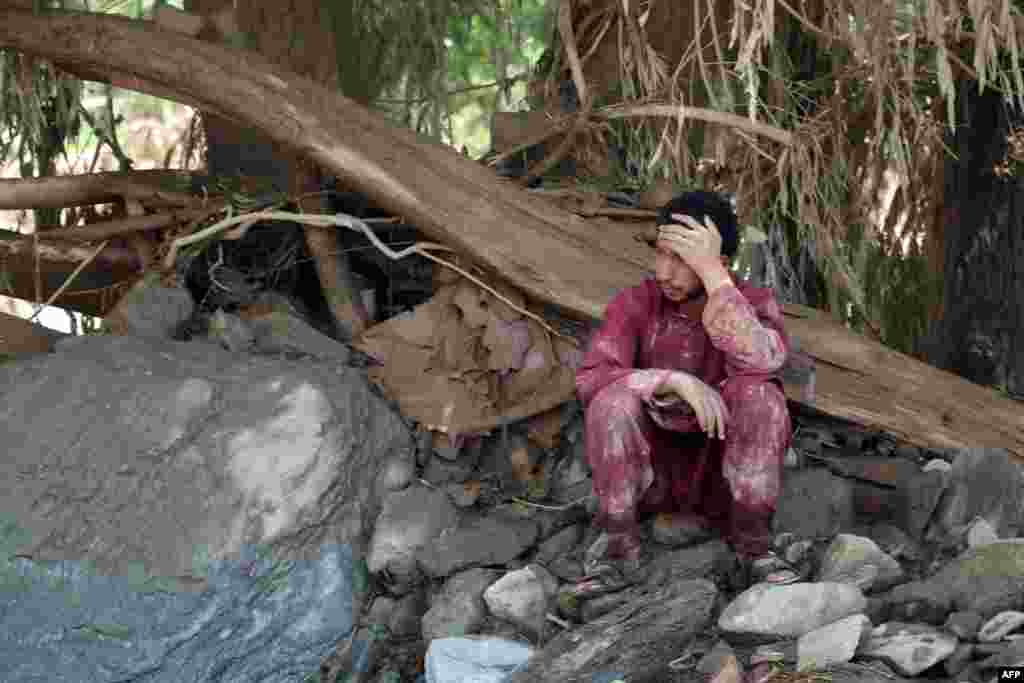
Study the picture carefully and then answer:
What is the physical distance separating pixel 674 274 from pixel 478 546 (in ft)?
3.25

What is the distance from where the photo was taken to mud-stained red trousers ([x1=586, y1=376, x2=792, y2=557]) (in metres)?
3.61

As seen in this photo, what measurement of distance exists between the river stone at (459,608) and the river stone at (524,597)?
4cm

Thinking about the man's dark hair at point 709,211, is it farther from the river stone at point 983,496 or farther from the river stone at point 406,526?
the river stone at point 406,526

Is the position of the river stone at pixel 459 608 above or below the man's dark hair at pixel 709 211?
below

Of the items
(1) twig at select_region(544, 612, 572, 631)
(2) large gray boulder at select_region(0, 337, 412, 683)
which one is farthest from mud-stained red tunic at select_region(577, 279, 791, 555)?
(2) large gray boulder at select_region(0, 337, 412, 683)

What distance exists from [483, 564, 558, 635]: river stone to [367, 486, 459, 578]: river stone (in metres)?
0.30

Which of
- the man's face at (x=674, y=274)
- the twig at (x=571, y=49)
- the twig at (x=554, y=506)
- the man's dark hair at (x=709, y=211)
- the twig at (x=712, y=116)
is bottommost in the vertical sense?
the twig at (x=554, y=506)

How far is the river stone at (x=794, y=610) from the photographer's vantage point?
3.45 metres

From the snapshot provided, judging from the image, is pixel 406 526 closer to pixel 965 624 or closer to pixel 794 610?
pixel 794 610

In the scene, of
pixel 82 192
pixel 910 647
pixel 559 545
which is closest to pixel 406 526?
pixel 559 545

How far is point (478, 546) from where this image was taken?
414 cm

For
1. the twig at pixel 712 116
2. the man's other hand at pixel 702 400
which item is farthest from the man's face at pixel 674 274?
the twig at pixel 712 116

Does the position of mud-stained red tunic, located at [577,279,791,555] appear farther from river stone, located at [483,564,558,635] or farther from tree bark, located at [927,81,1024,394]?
tree bark, located at [927,81,1024,394]

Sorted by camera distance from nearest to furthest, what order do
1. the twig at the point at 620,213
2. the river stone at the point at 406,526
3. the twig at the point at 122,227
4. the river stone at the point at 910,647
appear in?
1. the river stone at the point at 910,647
2. the river stone at the point at 406,526
3. the twig at the point at 620,213
4. the twig at the point at 122,227
